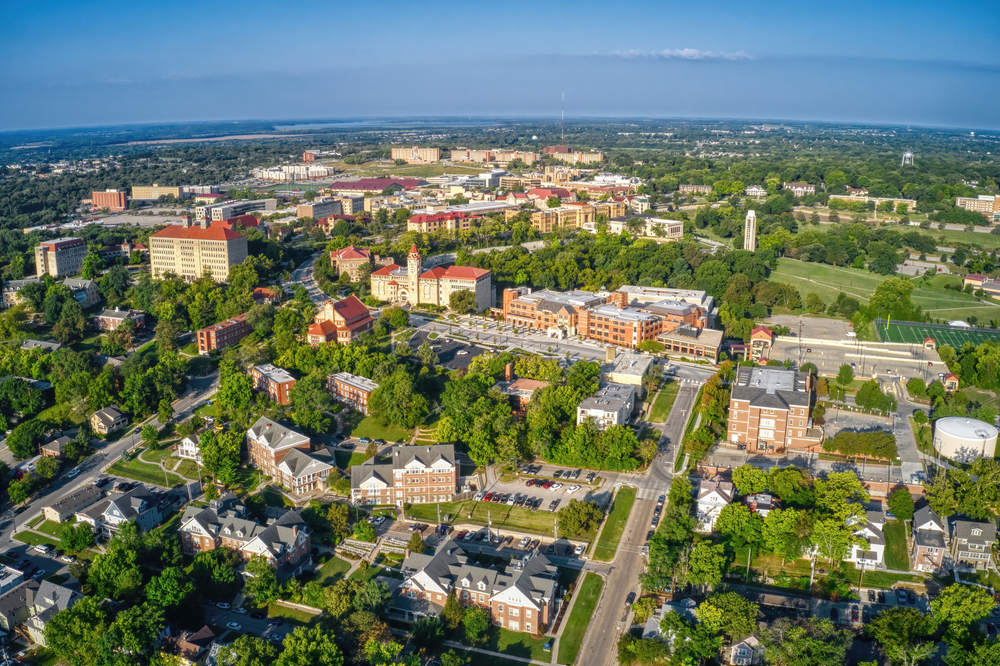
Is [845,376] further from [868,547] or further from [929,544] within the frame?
[868,547]

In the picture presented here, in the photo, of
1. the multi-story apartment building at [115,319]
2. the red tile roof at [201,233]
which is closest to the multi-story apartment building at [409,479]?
the multi-story apartment building at [115,319]

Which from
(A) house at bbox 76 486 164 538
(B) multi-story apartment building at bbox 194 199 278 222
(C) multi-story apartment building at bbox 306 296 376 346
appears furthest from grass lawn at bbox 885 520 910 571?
(B) multi-story apartment building at bbox 194 199 278 222

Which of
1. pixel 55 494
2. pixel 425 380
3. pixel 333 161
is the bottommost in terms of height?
pixel 55 494

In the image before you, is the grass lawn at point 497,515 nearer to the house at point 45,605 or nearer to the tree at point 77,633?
the tree at point 77,633

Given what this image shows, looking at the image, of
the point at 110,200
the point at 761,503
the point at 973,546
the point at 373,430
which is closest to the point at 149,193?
the point at 110,200

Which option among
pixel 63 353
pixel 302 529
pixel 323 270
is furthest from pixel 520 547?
pixel 323 270

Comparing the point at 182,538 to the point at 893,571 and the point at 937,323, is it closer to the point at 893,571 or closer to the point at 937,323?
the point at 893,571

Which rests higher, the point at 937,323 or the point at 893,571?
the point at 937,323

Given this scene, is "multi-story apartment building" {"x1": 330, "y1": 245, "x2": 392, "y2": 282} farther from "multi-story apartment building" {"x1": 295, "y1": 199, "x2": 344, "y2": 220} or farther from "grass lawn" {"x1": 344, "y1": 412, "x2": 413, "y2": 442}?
"grass lawn" {"x1": 344, "y1": 412, "x2": 413, "y2": 442}
